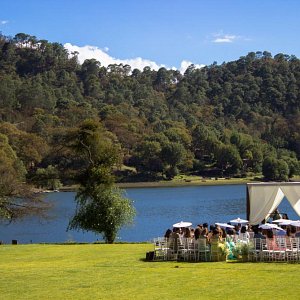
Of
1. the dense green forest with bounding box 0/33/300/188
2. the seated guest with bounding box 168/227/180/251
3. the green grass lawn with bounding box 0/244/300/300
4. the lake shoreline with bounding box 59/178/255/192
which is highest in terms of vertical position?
the dense green forest with bounding box 0/33/300/188

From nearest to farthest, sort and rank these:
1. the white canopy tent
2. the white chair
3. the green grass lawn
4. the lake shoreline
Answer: the green grass lawn < the white chair < the white canopy tent < the lake shoreline

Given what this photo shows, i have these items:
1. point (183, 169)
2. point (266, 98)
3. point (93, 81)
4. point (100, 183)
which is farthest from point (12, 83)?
point (100, 183)

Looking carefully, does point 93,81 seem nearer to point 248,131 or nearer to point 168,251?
point 248,131

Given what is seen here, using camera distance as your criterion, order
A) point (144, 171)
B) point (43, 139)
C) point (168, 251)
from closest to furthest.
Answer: point (168, 251) < point (43, 139) < point (144, 171)

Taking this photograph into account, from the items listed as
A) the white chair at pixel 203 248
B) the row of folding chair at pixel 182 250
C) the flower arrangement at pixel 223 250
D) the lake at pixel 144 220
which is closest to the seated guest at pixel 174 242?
the row of folding chair at pixel 182 250

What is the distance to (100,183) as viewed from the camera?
3253cm

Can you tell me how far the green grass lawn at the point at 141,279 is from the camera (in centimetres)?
1262

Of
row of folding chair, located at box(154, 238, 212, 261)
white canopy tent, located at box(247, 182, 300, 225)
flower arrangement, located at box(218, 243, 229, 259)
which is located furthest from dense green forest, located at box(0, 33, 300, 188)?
flower arrangement, located at box(218, 243, 229, 259)

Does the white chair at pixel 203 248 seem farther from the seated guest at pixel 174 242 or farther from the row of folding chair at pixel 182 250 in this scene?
the seated guest at pixel 174 242

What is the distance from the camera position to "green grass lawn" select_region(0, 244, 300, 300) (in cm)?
1262

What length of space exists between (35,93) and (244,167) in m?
53.1

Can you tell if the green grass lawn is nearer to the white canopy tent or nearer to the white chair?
the white chair

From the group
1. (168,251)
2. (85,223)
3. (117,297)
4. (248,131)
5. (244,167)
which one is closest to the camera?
(117,297)

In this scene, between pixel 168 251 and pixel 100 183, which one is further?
pixel 100 183
